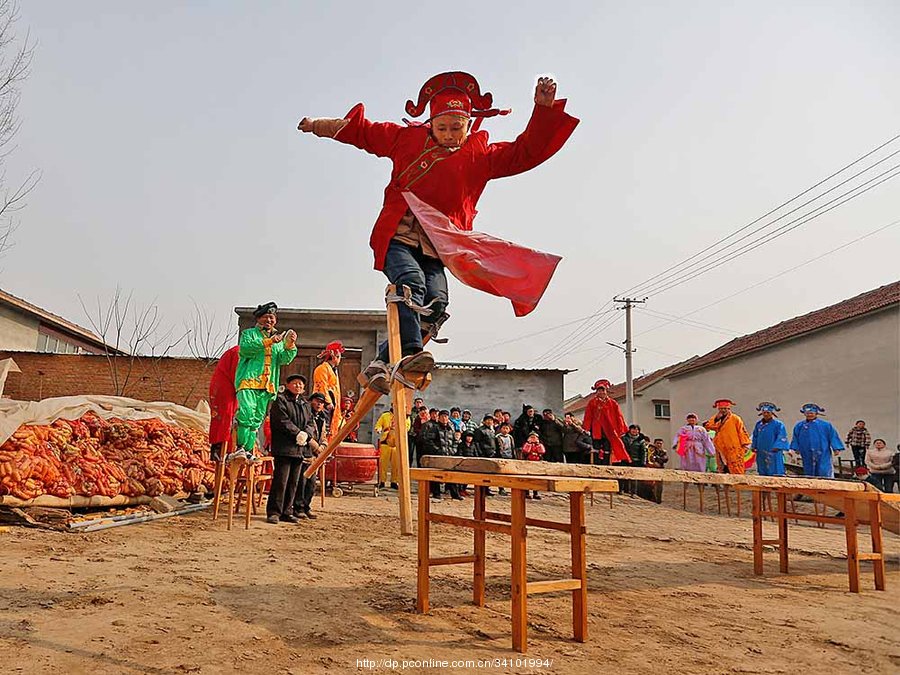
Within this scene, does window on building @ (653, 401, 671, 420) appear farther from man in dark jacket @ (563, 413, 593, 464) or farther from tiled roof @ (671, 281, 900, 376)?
man in dark jacket @ (563, 413, 593, 464)

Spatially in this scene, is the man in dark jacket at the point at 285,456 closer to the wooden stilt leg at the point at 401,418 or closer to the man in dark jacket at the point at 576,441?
the wooden stilt leg at the point at 401,418

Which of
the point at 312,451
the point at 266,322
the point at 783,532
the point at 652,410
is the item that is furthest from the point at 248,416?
the point at 652,410

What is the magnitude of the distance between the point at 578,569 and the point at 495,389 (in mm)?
14739

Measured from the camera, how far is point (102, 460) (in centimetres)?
795

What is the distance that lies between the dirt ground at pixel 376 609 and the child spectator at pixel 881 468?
9071mm

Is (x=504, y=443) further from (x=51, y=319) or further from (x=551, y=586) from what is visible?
(x=51, y=319)

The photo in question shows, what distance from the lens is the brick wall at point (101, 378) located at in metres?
17.2

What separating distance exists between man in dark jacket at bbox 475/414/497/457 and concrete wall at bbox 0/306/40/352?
16.5 m

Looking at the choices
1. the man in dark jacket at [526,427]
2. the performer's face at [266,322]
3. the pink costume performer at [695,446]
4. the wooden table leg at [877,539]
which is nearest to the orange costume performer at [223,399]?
the performer's face at [266,322]

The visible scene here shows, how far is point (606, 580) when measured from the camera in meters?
5.16

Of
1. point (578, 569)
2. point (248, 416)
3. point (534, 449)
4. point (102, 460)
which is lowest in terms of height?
point (578, 569)

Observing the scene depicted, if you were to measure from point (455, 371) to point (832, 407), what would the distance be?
11568 millimetres

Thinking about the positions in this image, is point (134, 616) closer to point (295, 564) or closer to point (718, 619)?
point (295, 564)

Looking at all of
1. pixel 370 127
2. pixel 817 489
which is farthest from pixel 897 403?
pixel 370 127
